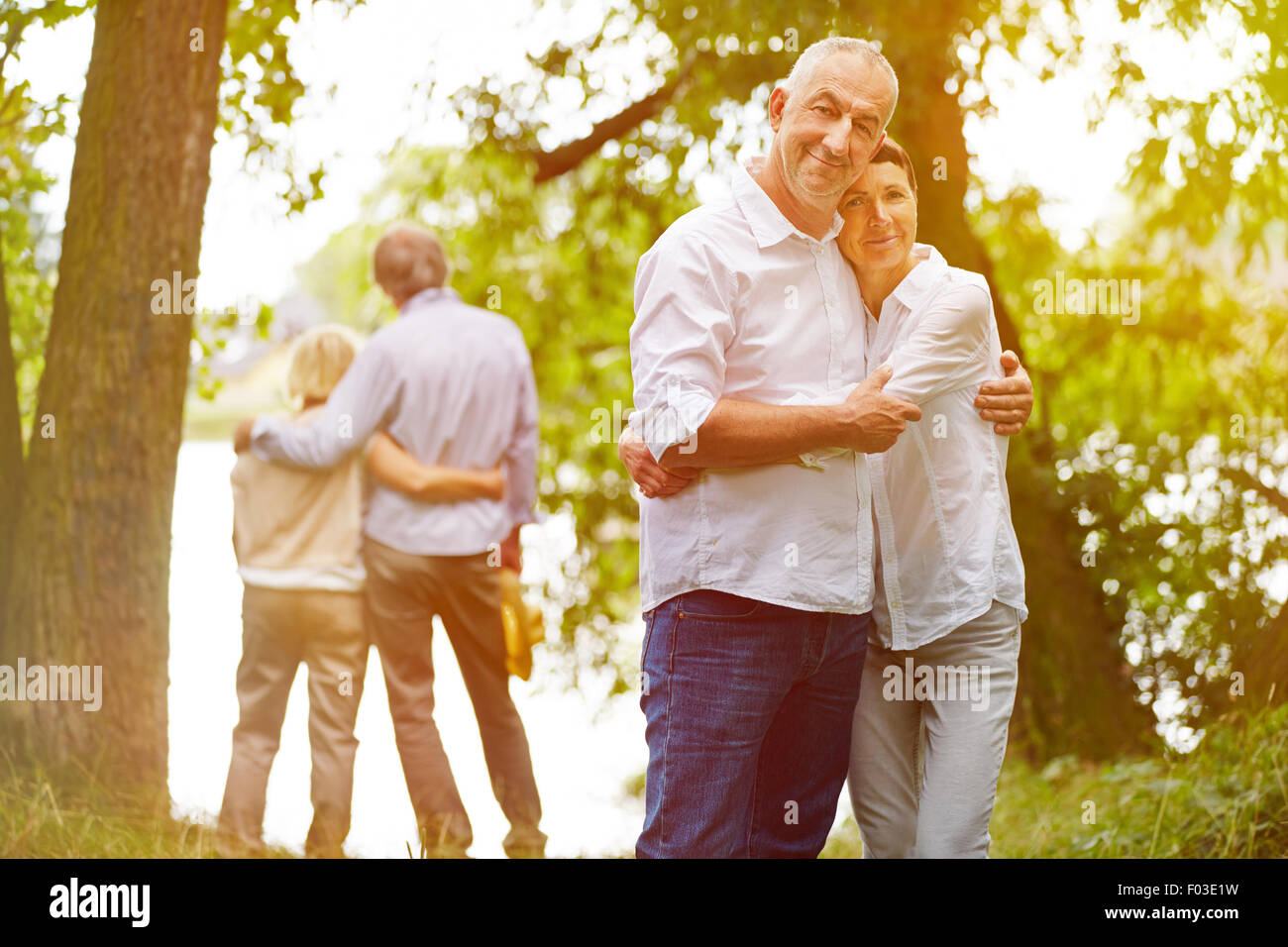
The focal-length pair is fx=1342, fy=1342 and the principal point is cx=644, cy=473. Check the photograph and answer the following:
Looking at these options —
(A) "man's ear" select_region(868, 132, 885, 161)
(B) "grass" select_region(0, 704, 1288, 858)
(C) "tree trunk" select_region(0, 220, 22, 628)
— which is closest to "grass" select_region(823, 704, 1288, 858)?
(B) "grass" select_region(0, 704, 1288, 858)

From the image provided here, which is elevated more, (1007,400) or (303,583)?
(1007,400)

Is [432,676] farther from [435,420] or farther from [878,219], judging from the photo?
[878,219]

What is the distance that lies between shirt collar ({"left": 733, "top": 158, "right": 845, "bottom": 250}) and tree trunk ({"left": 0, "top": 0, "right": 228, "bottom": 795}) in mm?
2250

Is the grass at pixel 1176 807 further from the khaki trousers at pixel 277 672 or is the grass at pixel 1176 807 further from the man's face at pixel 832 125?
the man's face at pixel 832 125

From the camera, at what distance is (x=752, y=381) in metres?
2.40

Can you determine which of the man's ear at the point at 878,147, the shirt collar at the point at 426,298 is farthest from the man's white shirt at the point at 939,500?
the shirt collar at the point at 426,298

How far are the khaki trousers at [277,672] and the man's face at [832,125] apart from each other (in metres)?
2.32

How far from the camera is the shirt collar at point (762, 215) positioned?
2.44m

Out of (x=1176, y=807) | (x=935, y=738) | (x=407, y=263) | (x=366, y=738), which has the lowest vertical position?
(x=366, y=738)

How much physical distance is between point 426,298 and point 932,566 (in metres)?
2.35

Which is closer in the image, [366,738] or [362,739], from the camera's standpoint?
[362,739]

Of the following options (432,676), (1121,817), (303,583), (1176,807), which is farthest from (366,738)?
(1176,807)

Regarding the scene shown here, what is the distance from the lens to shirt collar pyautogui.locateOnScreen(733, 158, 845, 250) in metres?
2.44
